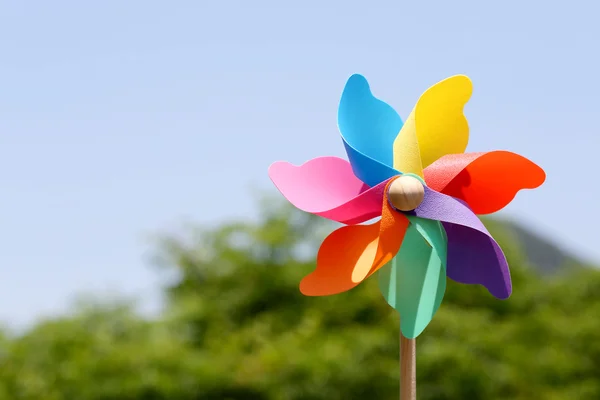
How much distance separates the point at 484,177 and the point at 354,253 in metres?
0.27

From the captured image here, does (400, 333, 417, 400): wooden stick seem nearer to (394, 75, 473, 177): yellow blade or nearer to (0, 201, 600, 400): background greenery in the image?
(394, 75, 473, 177): yellow blade

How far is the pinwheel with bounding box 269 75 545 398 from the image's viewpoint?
1.26 meters

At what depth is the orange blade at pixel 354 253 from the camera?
49.2 inches

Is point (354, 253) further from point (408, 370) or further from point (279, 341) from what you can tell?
point (279, 341)

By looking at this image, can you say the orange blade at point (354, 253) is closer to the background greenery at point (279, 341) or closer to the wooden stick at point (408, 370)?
the wooden stick at point (408, 370)

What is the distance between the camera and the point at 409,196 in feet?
4.08

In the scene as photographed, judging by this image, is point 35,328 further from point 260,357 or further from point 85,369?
point 260,357

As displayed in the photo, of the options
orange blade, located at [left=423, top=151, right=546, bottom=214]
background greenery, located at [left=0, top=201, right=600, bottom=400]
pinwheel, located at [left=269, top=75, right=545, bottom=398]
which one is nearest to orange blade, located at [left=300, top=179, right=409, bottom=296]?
pinwheel, located at [left=269, top=75, right=545, bottom=398]

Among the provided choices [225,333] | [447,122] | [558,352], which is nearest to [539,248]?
[558,352]

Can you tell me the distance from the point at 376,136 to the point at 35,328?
125 inches

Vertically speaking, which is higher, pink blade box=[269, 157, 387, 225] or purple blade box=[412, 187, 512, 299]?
pink blade box=[269, 157, 387, 225]

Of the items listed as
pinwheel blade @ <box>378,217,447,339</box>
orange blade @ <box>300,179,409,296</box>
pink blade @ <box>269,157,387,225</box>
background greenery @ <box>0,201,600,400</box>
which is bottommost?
background greenery @ <box>0,201,600,400</box>

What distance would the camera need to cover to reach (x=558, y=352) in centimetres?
408

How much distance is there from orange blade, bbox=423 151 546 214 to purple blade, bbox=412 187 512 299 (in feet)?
0.14
